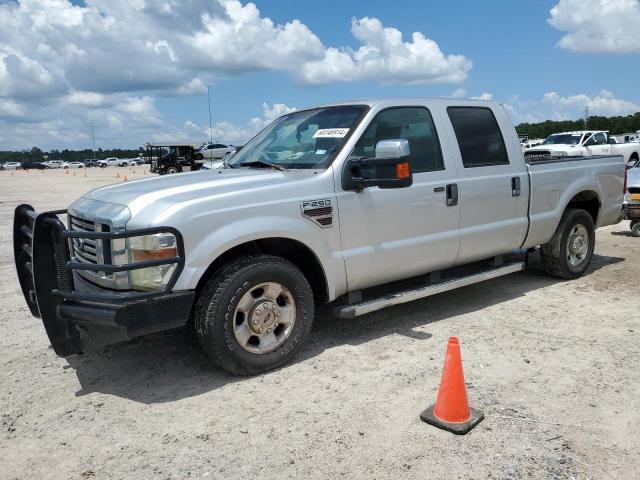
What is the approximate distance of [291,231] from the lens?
3.91 meters

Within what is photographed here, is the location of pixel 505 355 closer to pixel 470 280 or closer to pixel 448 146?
pixel 470 280

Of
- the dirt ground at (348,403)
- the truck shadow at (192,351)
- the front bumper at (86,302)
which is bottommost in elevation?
the dirt ground at (348,403)

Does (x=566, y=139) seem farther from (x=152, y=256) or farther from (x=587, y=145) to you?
(x=152, y=256)

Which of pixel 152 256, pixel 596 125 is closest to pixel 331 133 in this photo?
pixel 152 256

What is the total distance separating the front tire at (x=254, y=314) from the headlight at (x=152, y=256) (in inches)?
13.0

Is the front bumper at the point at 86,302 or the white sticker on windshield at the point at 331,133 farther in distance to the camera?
the white sticker on windshield at the point at 331,133

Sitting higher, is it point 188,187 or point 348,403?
point 188,187

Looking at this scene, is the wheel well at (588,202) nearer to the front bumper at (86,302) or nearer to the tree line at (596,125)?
the front bumper at (86,302)

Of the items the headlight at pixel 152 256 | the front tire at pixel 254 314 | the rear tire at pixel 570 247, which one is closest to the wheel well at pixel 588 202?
the rear tire at pixel 570 247

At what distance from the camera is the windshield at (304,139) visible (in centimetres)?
437

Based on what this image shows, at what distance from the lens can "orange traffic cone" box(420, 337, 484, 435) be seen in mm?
3117

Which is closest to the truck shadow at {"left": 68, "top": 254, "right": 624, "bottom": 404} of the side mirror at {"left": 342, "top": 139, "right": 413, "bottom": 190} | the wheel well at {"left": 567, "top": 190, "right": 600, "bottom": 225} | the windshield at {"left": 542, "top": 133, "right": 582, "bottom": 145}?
the wheel well at {"left": 567, "top": 190, "right": 600, "bottom": 225}

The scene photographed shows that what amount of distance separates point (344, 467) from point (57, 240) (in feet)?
7.52

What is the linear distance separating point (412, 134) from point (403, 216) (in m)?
0.76
